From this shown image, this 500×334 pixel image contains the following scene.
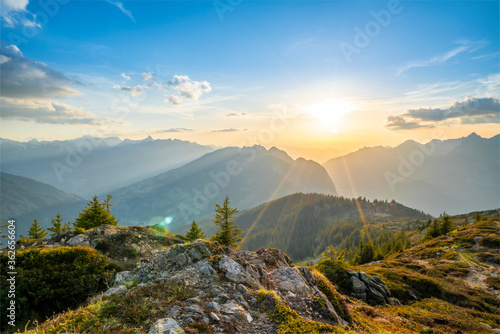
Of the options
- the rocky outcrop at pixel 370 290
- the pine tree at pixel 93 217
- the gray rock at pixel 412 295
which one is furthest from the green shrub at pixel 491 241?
the pine tree at pixel 93 217

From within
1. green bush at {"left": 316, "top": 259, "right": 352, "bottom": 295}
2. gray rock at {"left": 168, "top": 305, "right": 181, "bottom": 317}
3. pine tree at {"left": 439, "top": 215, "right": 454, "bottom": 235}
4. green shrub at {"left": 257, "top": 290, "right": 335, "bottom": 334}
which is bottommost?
pine tree at {"left": 439, "top": 215, "right": 454, "bottom": 235}

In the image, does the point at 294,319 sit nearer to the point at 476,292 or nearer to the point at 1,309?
the point at 1,309

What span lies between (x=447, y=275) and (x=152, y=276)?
1926 inches

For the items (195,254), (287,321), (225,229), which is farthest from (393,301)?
(225,229)

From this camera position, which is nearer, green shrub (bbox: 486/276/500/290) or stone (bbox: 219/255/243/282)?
stone (bbox: 219/255/243/282)

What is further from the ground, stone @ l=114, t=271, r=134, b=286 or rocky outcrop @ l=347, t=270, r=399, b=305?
stone @ l=114, t=271, r=134, b=286

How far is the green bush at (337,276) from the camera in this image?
83.4ft

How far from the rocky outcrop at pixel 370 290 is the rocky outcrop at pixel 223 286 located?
12769mm

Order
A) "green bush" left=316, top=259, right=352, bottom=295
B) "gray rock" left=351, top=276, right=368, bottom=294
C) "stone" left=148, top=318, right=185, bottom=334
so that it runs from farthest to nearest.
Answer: "green bush" left=316, top=259, right=352, bottom=295 < "gray rock" left=351, top=276, right=368, bottom=294 < "stone" left=148, top=318, right=185, bottom=334

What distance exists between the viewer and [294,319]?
11203mm

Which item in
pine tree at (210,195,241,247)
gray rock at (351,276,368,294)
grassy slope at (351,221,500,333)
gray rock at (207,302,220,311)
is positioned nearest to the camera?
gray rock at (207,302,220,311)

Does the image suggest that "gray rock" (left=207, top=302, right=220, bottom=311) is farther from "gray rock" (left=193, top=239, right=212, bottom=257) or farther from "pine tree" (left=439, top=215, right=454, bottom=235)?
"pine tree" (left=439, top=215, right=454, bottom=235)

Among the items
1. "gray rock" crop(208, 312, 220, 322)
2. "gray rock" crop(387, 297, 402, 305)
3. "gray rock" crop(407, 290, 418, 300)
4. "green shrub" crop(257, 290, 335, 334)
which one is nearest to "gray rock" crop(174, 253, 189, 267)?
"gray rock" crop(208, 312, 220, 322)

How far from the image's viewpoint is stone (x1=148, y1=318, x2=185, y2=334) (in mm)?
8453
